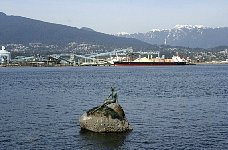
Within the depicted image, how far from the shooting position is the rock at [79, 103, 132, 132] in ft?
103

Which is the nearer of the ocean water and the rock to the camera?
the ocean water

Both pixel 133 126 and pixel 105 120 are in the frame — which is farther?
pixel 133 126

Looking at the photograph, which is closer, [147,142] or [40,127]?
[147,142]

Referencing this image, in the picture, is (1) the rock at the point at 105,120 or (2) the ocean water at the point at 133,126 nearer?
(2) the ocean water at the point at 133,126

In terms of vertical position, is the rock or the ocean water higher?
the rock

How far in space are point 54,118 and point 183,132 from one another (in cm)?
1208

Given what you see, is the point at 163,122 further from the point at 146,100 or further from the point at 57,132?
the point at 146,100

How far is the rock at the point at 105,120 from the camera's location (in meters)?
31.3

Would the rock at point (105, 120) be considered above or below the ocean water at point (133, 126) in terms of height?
above

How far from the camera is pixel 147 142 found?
2920 cm

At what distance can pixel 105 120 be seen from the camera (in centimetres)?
3134

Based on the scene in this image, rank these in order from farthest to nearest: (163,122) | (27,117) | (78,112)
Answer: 1. (78,112)
2. (27,117)
3. (163,122)

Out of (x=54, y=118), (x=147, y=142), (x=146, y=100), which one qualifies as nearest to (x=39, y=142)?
(x=147, y=142)

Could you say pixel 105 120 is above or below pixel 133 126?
above
